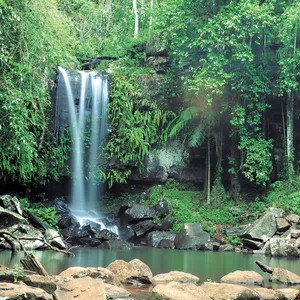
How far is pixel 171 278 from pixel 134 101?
14.6 metres

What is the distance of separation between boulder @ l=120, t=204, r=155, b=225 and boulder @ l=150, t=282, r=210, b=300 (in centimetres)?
1196

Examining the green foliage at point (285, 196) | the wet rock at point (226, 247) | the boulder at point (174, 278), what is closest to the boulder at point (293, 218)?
the green foliage at point (285, 196)

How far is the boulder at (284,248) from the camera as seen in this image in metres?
14.7

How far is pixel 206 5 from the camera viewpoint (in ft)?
66.4

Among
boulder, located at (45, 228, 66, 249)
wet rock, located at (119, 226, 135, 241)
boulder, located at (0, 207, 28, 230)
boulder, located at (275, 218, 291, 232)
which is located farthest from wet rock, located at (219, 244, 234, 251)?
boulder, located at (0, 207, 28, 230)

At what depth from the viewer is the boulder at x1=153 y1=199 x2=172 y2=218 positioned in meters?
18.7

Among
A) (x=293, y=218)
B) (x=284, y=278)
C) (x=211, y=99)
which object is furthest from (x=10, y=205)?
(x=293, y=218)

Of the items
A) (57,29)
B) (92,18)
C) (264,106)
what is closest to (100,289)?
(57,29)

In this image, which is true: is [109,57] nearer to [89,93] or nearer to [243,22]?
[89,93]

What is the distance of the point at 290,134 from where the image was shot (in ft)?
66.3

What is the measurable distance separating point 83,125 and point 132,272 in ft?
44.4

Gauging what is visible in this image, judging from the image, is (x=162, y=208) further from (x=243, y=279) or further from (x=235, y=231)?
(x=243, y=279)

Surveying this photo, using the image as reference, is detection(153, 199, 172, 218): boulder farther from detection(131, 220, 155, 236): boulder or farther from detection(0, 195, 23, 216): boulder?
detection(0, 195, 23, 216): boulder

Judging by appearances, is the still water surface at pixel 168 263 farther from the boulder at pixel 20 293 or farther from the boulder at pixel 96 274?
the boulder at pixel 20 293
